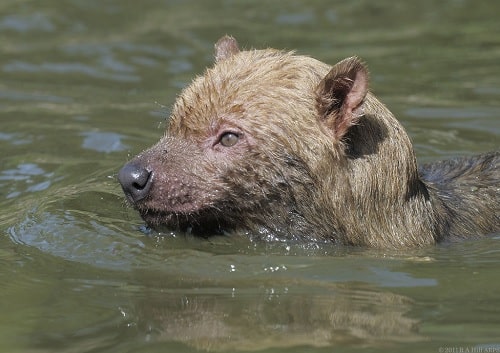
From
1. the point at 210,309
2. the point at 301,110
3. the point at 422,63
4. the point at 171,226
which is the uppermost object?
the point at 422,63

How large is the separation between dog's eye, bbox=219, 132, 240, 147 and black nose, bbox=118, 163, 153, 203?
2.11 feet

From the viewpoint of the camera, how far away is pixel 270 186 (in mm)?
8688

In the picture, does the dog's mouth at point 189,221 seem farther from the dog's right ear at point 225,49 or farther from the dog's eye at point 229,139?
the dog's right ear at point 225,49

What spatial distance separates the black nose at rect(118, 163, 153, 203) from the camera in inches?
329

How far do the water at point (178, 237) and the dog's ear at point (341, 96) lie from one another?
1024mm

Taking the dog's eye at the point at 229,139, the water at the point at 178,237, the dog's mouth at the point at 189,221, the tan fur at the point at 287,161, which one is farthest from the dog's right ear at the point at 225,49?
the water at the point at 178,237

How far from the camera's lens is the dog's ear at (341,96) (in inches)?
336

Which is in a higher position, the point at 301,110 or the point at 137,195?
the point at 301,110

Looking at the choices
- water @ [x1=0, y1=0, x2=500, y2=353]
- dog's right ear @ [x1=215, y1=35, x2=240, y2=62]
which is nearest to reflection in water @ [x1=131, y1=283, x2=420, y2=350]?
water @ [x1=0, y1=0, x2=500, y2=353]

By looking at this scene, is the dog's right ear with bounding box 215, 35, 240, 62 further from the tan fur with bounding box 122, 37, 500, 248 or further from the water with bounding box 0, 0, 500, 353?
the water with bounding box 0, 0, 500, 353

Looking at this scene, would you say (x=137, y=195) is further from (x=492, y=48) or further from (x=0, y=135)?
(x=492, y=48)

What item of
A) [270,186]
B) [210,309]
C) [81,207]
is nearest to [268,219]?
[270,186]

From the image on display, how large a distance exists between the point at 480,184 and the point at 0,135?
5.79 meters
